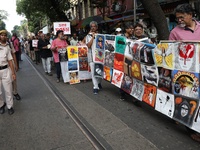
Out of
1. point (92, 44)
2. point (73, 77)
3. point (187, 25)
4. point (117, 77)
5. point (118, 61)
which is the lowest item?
point (73, 77)

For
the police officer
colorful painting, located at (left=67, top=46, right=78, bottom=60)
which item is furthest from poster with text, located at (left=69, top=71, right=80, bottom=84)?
the police officer

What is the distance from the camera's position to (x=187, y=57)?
3367 millimetres

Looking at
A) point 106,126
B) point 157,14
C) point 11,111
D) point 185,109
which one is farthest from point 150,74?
point 11,111

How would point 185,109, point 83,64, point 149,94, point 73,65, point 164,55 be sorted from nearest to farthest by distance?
point 185,109
point 164,55
point 149,94
point 73,65
point 83,64

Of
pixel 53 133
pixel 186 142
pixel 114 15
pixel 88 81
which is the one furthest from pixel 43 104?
pixel 114 15

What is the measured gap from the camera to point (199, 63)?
3.19m

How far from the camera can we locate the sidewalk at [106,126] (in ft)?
11.8

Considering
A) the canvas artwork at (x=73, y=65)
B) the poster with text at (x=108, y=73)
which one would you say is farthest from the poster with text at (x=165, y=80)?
the canvas artwork at (x=73, y=65)

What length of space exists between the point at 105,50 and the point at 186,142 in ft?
10.6

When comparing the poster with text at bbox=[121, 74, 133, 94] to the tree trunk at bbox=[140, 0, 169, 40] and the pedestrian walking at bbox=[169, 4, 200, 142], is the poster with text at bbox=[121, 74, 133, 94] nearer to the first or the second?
the pedestrian walking at bbox=[169, 4, 200, 142]

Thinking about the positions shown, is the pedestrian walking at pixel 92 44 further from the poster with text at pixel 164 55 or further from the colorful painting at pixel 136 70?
the poster with text at pixel 164 55

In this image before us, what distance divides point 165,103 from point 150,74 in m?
0.64

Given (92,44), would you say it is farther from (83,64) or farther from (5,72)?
(5,72)

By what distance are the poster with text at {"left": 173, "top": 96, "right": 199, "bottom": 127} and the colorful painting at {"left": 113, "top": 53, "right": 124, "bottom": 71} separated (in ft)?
6.63
